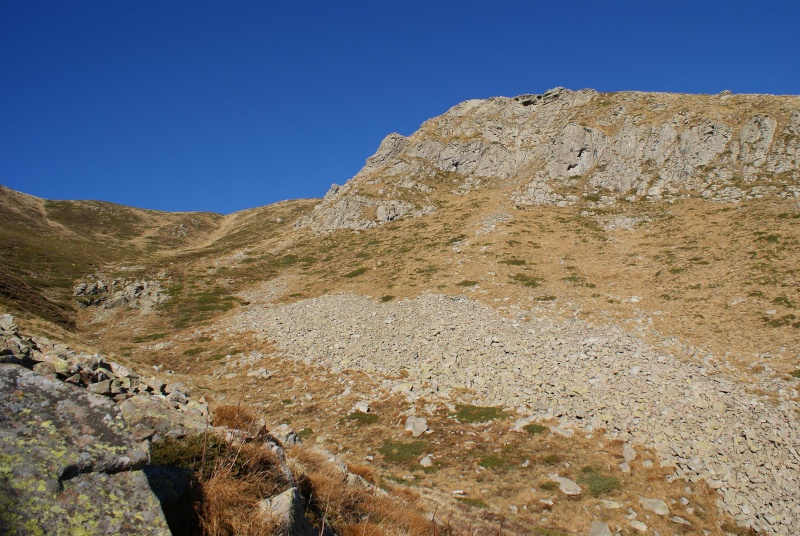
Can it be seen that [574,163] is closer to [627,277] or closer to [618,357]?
[627,277]

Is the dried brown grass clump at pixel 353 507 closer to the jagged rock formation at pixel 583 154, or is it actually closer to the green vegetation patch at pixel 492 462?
the green vegetation patch at pixel 492 462

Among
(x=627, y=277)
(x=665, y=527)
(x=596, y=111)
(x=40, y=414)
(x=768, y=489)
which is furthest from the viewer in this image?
(x=596, y=111)

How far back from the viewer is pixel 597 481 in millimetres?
16141

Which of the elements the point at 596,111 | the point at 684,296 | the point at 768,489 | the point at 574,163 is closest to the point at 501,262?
the point at 684,296

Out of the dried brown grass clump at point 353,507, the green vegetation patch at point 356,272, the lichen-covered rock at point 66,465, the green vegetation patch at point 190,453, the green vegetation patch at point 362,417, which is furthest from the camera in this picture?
the green vegetation patch at point 356,272

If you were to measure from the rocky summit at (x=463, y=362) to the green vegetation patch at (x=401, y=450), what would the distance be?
11 centimetres

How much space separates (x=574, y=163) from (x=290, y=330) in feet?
209

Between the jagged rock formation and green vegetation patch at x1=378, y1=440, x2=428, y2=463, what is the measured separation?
56033 millimetres

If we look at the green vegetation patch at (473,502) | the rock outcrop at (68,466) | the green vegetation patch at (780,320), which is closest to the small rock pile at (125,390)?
the rock outcrop at (68,466)

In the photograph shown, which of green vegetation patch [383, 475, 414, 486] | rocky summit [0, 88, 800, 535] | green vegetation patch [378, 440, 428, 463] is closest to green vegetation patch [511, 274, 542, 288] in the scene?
rocky summit [0, 88, 800, 535]

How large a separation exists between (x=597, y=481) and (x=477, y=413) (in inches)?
263

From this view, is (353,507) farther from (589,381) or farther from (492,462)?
(589,381)

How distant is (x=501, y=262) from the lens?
149ft

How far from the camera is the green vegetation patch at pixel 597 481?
15672 millimetres
